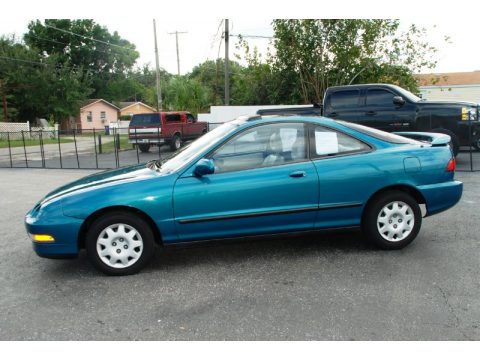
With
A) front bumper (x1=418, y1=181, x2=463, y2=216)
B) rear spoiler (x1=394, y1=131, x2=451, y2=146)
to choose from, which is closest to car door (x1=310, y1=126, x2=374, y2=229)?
front bumper (x1=418, y1=181, x2=463, y2=216)

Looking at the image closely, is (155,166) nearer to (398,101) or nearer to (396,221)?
(396,221)

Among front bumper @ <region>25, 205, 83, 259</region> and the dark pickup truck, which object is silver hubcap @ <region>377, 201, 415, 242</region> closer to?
front bumper @ <region>25, 205, 83, 259</region>

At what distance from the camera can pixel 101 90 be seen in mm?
67188

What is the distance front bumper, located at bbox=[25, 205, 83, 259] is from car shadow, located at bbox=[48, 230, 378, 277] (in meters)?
0.34

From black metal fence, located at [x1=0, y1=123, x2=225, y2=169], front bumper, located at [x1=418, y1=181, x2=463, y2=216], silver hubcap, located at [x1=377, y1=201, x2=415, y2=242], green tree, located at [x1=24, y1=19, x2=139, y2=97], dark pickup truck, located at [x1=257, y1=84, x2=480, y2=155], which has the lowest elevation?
silver hubcap, located at [x1=377, y1=201, x2=415, y2=242]

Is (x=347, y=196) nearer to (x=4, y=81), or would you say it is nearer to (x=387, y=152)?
(x=387, y=152)

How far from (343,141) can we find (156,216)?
2.10m

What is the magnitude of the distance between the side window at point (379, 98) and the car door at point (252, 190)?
731 cm

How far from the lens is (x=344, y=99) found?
11.3m

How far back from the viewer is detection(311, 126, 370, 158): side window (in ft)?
14.5

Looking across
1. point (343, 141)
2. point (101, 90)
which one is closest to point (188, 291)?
point (343, 141)

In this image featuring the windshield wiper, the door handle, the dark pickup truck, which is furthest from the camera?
the dark pickup truck

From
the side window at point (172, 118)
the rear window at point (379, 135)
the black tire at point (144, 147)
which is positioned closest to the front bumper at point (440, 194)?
the rear window at point (379, 135)

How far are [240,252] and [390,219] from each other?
1.66 meters
